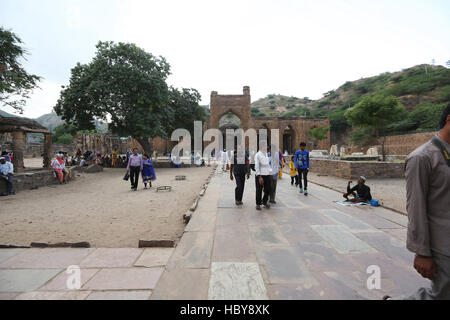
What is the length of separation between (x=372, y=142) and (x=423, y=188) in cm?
3533

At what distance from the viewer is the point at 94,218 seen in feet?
16.8

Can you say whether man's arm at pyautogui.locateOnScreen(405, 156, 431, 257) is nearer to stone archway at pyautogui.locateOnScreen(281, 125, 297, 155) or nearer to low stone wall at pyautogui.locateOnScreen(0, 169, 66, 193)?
low stone wall at pyautogui.locateOnScreen(0, 169, 66, 193)

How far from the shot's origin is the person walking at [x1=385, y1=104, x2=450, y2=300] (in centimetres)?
145

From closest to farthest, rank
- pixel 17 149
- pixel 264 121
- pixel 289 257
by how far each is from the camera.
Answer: pixel 289 257 < pixel 17 149 < pixel 264 121

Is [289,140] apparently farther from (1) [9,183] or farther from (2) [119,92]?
(1) [9,183]

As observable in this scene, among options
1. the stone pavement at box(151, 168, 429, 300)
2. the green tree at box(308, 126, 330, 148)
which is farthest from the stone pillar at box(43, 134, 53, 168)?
the green tree at box(308, 126, 330, 148)

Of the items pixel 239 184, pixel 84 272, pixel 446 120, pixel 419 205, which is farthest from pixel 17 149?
pixel 446 120

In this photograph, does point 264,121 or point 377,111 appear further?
point 264,121

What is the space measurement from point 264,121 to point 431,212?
120 feet

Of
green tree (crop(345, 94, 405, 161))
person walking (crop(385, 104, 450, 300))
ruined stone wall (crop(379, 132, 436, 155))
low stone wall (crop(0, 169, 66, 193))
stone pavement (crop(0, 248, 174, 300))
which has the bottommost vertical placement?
stone pavement (crop(0, 248, 174, 300))

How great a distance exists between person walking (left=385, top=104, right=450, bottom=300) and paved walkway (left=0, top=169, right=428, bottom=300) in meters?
0.70

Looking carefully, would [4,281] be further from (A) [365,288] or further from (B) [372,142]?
(B) [372,142]

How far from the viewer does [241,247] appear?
10.00 feet
